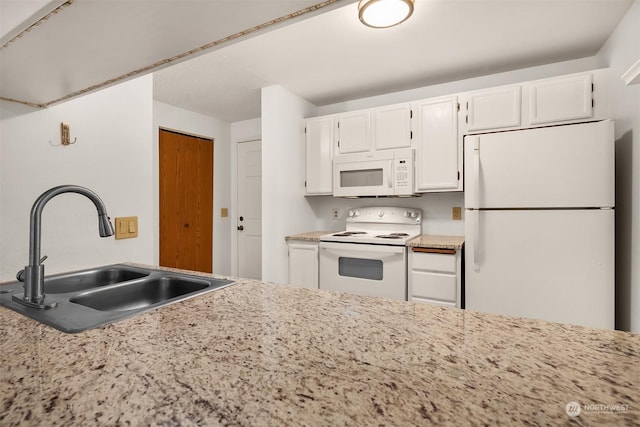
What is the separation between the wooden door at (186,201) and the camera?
362 cm

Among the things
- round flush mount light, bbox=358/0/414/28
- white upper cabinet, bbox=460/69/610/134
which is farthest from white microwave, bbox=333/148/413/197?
round flush mount light, bbox=358/0/414/28

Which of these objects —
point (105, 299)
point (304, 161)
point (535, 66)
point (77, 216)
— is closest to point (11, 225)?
point (77, 216)

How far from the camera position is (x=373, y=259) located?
8.50 ft

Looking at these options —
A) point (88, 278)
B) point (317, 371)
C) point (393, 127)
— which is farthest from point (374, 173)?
point (317, 371)

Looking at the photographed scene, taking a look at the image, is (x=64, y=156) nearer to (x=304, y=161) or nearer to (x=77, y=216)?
(x=77, y=216)

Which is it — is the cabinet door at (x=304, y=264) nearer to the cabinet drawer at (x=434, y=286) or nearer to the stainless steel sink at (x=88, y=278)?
the cabinet drawer at (x=434, y=286)

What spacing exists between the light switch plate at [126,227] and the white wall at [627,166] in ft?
9.16

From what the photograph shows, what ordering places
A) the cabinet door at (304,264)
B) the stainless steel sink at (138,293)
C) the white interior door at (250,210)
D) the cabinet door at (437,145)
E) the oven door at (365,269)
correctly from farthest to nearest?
1. the white interior door at (250,210)
2. the cabinet door at (304,264)
3. the cabinet door at (437,145)
4. the oven door at (365,269)
5. the stainless steel sink at (138,293)

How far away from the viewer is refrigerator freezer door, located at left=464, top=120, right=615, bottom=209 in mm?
1918

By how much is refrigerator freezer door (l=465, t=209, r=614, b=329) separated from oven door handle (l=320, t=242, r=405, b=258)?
0.54 metres

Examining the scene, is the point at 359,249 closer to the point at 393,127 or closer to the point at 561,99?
the point at 393,127

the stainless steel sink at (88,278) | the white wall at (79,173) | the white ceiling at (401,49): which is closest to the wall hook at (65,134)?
the white wall at (79,173)

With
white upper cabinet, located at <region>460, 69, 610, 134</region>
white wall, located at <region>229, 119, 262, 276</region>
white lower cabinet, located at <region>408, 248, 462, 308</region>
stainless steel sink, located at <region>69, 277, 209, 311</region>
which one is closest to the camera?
stainless steel sink, located at <region>69, 277, 209, 311</region>

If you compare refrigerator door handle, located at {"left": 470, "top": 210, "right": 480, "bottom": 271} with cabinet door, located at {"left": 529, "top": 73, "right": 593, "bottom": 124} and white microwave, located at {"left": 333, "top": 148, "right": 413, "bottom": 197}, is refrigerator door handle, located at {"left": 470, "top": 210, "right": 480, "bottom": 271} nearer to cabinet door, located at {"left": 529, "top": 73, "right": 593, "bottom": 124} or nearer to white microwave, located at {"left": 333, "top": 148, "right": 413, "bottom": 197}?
white microwave, located at {"left": 333, "top": 148, "right": 413, "bottom": 197}
